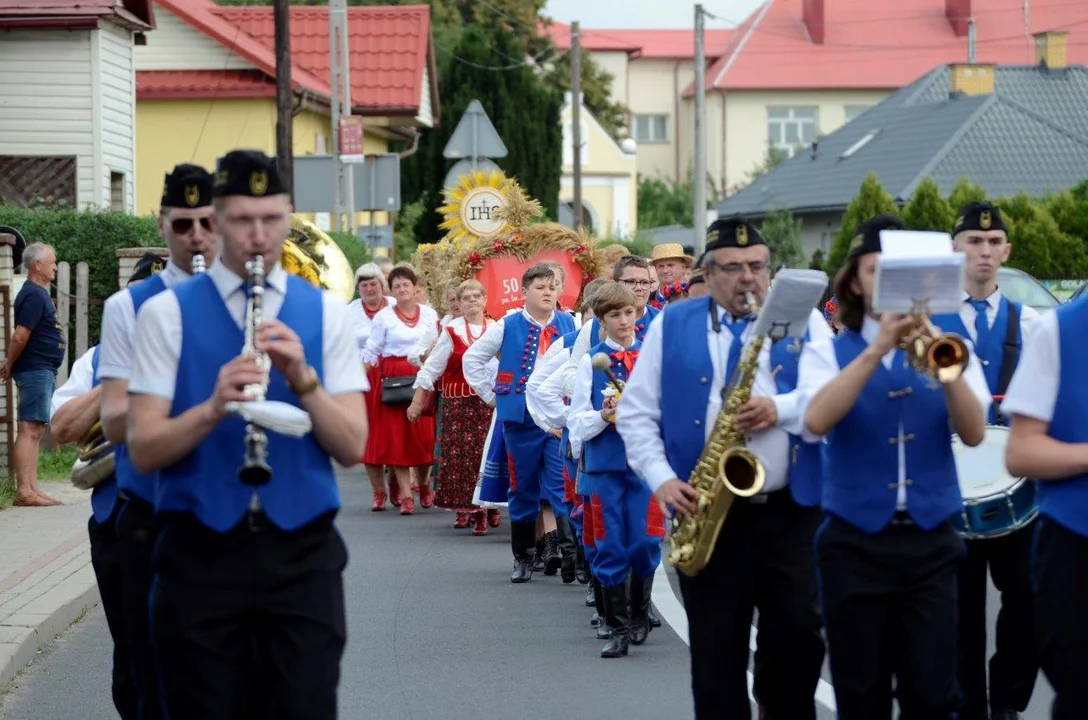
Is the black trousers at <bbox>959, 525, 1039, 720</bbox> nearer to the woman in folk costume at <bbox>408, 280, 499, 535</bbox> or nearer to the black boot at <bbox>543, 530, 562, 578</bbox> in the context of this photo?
the black boot at <bbox>543, 530, 562, 578</bbox>

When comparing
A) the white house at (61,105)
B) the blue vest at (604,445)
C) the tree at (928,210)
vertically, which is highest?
the white house at (61,105)

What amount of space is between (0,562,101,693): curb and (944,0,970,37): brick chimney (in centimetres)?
8884

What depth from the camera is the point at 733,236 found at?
668 centimetres

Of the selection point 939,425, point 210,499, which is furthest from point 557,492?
point 210,499

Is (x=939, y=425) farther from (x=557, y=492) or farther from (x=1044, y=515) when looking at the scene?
(x=557, y=492)

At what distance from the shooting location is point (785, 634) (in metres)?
6.57

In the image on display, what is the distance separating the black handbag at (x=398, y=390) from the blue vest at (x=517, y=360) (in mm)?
4249

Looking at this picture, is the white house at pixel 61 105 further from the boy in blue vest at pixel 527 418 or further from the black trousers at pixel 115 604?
the black trousers at pixel 115 604

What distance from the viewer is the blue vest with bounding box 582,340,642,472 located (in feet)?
31.8

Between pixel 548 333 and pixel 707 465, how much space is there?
702cm

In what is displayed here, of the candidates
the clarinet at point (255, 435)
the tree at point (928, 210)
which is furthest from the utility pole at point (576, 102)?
the clarinet at point (255, 435)

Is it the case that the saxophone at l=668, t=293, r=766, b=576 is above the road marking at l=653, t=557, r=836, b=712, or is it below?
above

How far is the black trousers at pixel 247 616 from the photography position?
514cm

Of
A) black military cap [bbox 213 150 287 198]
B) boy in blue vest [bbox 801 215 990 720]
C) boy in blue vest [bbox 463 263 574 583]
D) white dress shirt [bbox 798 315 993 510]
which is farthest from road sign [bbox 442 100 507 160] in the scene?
black military cap [bbox 213 150 287 198]
